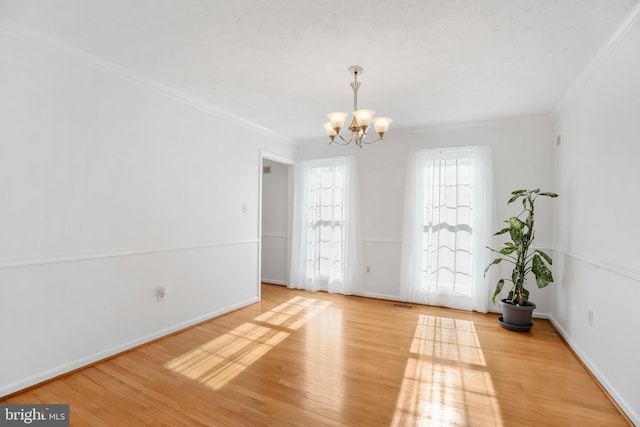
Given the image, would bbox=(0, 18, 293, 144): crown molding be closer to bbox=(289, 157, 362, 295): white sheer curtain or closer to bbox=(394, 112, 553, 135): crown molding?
bbox=(289, 157, 362, 295): white sheer curtain

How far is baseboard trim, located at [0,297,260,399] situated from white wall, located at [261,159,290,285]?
2084mm

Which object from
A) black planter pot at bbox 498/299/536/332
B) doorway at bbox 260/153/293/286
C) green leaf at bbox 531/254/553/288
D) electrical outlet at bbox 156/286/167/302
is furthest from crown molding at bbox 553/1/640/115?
electrical outlet at bbox 156/286/167/302

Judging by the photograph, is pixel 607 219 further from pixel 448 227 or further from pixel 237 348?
pixel 237 348

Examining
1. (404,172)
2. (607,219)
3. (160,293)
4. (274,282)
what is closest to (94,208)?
(160,293)

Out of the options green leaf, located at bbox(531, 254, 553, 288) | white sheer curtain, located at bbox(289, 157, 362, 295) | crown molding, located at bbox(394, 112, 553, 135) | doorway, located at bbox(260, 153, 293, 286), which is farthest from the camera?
doorway, located at bbox(260, 153, 293, 286)

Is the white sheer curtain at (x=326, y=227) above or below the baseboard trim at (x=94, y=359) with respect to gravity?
above

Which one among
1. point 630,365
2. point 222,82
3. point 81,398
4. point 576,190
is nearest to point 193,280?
point 81,398

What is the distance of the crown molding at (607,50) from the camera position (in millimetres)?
2010

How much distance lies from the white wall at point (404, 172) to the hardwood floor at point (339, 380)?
1281 mm

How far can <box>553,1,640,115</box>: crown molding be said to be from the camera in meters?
2.01

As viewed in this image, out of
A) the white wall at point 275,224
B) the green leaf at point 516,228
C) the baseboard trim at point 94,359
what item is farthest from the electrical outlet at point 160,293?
the green leaf at point 516,228

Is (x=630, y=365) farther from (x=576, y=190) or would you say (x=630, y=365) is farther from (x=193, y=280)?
(x=193, y=280)

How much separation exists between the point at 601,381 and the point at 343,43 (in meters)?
3.26

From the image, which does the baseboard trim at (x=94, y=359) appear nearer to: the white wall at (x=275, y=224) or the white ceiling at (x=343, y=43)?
the white wall at (x=275, y=224)
